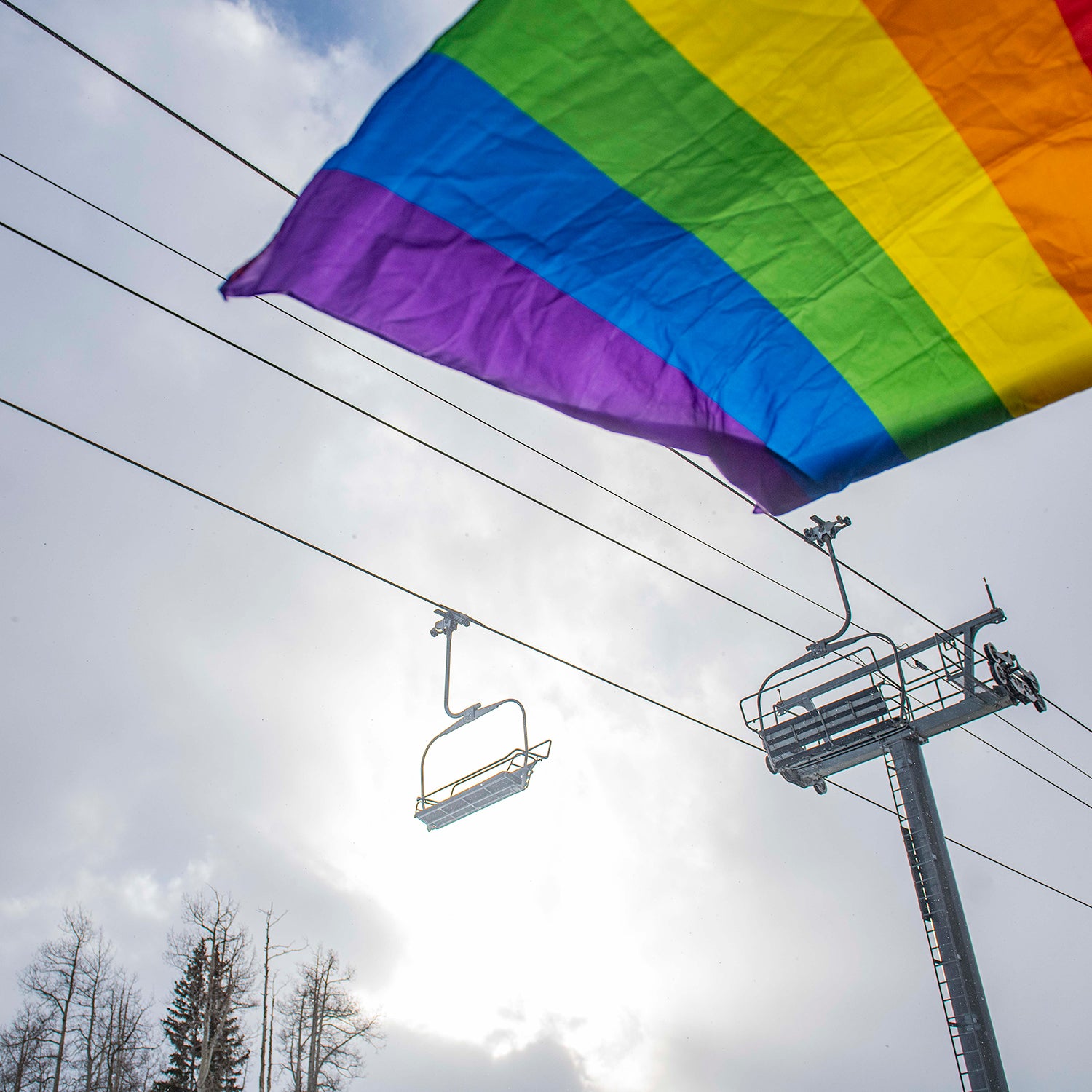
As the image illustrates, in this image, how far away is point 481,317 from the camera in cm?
334

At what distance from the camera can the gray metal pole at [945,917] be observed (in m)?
7.54

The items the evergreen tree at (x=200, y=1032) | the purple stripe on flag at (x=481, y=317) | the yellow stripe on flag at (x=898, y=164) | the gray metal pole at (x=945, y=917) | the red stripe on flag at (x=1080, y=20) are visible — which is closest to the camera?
the red stripe on flag at (x=1080, y=20)

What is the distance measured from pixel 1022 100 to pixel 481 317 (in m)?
1.98

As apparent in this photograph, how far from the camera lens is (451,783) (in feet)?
29.1

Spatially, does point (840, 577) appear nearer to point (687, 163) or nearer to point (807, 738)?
point (807, 738)

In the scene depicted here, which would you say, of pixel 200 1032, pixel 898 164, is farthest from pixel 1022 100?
pixel 200 1032

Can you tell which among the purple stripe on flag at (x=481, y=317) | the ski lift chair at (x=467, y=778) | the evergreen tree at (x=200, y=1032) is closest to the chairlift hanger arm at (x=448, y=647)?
the ski lift chair at (x=467, y=778)

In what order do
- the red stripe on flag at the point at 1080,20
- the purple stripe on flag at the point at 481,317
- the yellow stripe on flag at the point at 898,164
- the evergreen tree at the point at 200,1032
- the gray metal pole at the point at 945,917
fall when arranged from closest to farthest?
the red stripe on flag at the point at 1080,20 < the yellow stripe on flag at the point at 898,164 < the purple stripe on flag at the point at 481,317 < the gray metal pole at the point at 945,917 < the evergreen tree at the point at 200,1032

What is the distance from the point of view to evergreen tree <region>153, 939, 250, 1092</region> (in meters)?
28.0

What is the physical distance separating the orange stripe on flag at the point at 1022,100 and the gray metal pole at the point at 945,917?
21.7 ft

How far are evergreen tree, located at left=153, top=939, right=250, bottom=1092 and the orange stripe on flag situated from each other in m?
30.6

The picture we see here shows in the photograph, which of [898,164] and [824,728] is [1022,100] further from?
[824,728]

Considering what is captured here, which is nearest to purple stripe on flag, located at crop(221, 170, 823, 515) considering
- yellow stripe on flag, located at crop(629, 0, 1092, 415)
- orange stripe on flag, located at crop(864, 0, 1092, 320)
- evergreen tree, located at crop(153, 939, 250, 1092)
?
yellow stripe on flag, located at crop(629, 0, 1092, 415)

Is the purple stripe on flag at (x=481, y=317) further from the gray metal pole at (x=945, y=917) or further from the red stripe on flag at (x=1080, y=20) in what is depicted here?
the gray metal pole at (x=945, y=917)
